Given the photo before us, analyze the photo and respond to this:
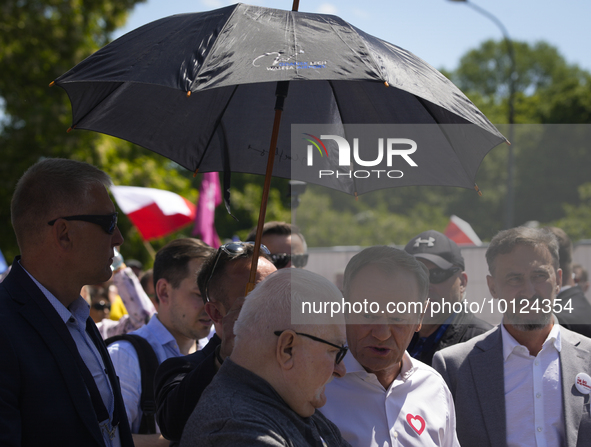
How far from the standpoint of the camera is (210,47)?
2314 millimetres

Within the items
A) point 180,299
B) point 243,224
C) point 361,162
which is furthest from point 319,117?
point 243,224

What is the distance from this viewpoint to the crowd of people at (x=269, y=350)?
189 centimetres

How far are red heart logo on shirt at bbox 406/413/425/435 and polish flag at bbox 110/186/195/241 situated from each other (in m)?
5.59

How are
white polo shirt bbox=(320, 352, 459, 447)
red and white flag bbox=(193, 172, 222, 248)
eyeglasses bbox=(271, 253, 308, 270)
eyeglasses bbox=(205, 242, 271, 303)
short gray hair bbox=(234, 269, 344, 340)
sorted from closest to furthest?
short gray hair bbox=(234, 269, 344, 340) → white polo shirt bbox=(320, 352, 459, 447) → eyeglasses bbox=(205, 242, 271, 303) → eyeglasses bbox=(271, 253, 308, 270) → red and white flag bbox=(193, 172, 222, 248)

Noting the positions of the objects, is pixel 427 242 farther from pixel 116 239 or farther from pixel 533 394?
pixel 116 239

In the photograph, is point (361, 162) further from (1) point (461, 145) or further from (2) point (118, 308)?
(2) point (118, 308)

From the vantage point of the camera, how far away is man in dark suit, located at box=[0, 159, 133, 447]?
1.99m

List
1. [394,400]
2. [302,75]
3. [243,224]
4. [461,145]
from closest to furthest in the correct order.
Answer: [302,75], [394,400], [461,145], [243,224]

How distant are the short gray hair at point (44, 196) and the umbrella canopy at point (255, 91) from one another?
37 centimetres

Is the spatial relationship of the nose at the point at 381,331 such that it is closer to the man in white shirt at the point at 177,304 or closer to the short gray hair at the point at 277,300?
the short gray hair at the point at 277,300

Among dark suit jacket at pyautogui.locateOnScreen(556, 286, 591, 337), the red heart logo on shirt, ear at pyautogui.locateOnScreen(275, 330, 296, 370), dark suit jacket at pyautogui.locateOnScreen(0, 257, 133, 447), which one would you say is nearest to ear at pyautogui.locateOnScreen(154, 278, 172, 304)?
dark suit jacket at pyautogui.locateOnScreen(0, 257, 133, 447)

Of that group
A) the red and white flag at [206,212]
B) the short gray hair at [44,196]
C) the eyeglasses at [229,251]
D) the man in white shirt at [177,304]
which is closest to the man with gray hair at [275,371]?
the eyeglasses at [229,251]

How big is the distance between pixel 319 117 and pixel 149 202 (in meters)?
5.07

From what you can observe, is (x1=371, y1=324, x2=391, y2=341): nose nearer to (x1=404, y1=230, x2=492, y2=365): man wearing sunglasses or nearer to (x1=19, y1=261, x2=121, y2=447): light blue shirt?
(x1=19, y1=261, x2=121, y2=447): light blue shirt
